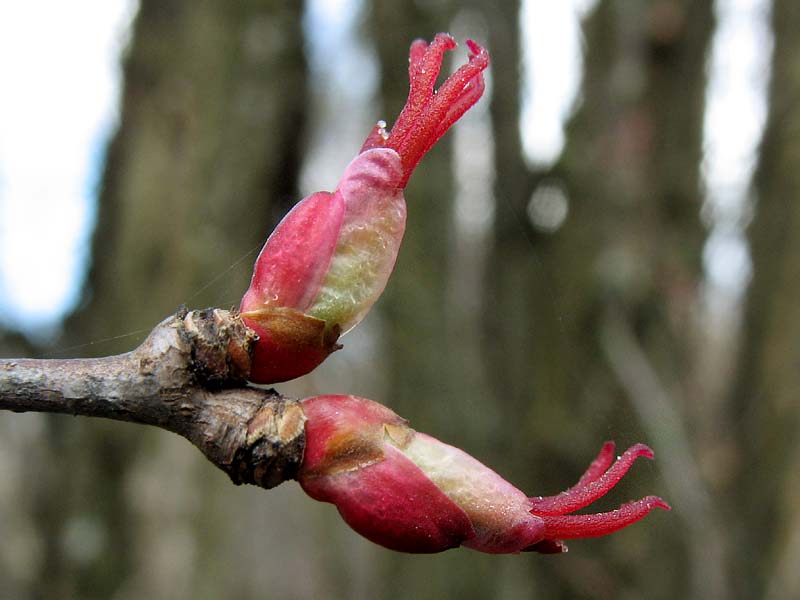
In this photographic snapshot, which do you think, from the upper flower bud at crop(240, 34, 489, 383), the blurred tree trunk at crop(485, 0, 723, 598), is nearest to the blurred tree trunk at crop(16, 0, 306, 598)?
the blurred tree trunk at crop(485, 0, 723, 598)

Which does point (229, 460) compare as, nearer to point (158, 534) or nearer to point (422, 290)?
point (158, 534)

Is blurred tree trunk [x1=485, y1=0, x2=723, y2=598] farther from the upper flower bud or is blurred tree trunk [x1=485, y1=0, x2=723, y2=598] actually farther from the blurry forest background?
the upper flower bud

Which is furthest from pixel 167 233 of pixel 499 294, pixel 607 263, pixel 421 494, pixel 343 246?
pixel 421 494

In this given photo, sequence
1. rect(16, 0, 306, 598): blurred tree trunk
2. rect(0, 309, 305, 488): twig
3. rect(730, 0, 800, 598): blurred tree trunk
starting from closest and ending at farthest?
1. rect(0, 309, 305, 488): twig
2. rect(16, 0, 306, 598): blurred tree trunk
3. rect(730, 0, 800, 598): blurred tree trunk

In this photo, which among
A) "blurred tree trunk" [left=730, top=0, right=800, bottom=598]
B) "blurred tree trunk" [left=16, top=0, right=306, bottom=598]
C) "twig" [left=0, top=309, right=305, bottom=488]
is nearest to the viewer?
"twig" [left=0, top=309, right=305, bottom=488]

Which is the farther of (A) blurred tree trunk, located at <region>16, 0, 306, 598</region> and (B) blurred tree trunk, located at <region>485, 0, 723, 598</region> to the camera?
(B) blurred tree trunk, located at <region>485, 0, 723, 598</region>

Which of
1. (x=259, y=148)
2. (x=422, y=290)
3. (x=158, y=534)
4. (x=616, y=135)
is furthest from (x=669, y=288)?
(x=158, y=534)
